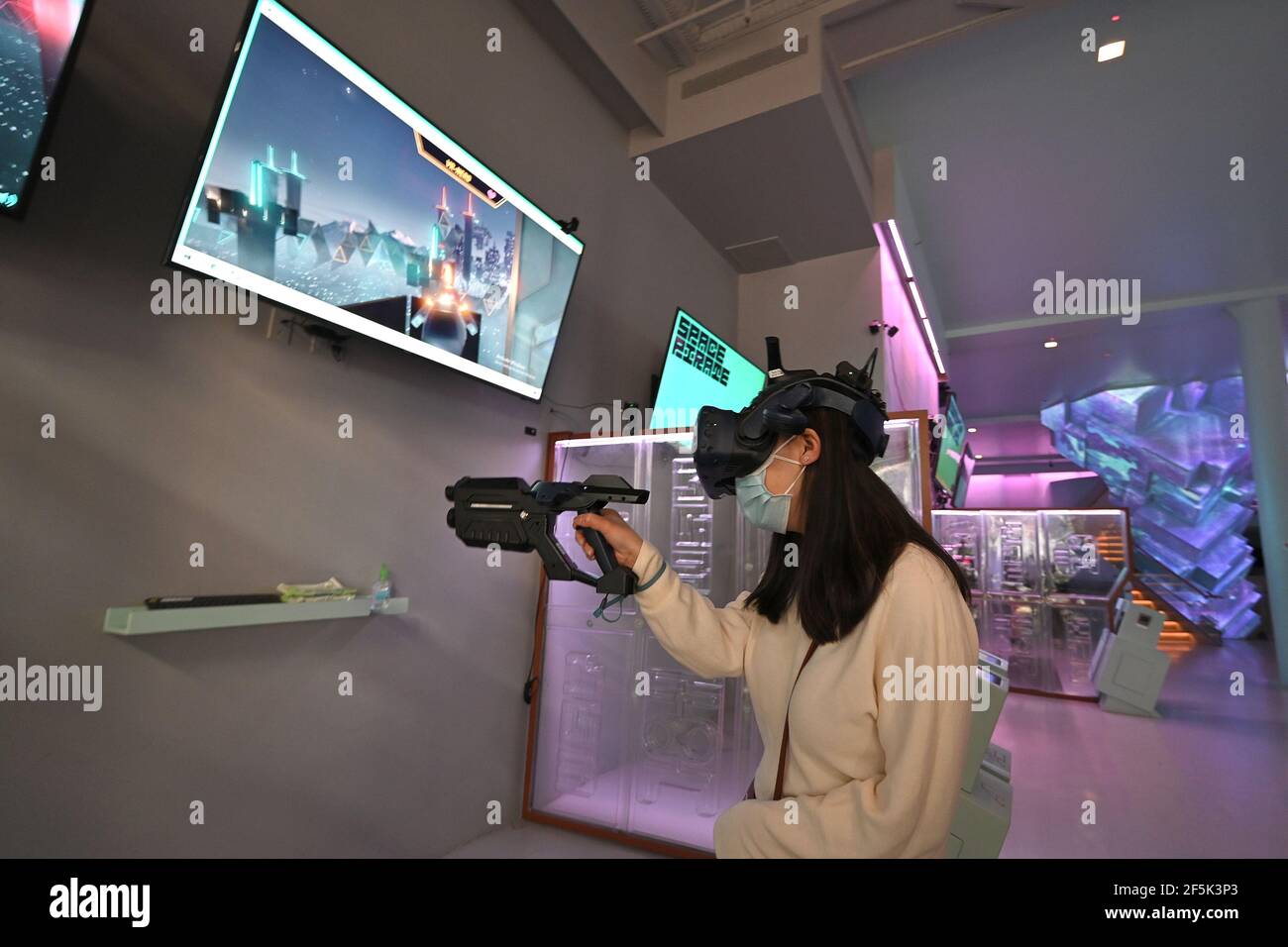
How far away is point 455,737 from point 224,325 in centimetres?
162

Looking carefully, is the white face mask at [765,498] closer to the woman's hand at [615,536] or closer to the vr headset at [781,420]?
the vr headset at [781,420]

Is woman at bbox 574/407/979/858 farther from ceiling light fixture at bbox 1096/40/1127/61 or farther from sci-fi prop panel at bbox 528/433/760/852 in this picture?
ceiling light fixture at bbox 1096/40/1127/61

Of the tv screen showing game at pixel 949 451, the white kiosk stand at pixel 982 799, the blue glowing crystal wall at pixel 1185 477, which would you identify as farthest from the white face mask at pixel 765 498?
the blue glowing crystal wall at pixel 1185 477

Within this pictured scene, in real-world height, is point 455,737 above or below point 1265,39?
below

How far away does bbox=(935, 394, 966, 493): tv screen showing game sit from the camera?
587 cm

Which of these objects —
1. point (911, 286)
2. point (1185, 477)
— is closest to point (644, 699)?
point (911, 286)

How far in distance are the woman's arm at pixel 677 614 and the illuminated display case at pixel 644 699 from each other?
1349mm

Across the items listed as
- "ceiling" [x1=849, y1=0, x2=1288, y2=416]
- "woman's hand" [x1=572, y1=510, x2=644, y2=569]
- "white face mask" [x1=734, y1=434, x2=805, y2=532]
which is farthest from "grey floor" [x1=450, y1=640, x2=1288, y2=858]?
"ceiling" [x1=849, y1=0, x2=1288, y2=416]

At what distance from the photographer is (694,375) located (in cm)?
324

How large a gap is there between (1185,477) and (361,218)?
12.7 m

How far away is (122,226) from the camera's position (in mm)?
1418

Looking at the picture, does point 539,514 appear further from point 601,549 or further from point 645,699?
point 645,699
